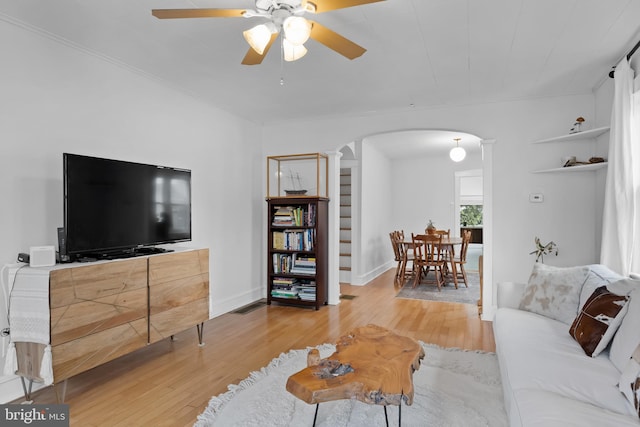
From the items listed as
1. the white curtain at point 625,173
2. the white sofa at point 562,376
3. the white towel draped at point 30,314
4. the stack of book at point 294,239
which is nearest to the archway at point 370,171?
the stack of book at point 294,239

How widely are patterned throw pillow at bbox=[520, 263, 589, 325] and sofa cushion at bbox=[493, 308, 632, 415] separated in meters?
0.14

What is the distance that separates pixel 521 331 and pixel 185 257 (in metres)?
2.62

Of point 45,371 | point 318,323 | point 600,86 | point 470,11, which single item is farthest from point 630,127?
point 45,371

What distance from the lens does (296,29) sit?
73.3 inches

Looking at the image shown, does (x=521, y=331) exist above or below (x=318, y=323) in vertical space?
above

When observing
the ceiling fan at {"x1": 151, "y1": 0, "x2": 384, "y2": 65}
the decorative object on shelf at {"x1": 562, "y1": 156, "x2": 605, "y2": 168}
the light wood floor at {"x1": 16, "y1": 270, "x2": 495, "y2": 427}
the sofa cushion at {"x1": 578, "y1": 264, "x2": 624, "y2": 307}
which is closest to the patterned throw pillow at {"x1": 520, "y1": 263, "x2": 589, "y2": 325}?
the sofa cushion at {"x1": 578, "y1": 264, "x2": 624, "y2": 307}

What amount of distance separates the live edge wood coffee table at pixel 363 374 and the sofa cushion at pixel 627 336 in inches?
37.7

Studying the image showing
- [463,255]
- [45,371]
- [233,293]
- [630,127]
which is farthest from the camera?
[463,255]

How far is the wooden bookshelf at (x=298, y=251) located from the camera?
458cm

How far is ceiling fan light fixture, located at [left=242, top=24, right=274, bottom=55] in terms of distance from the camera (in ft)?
6.56

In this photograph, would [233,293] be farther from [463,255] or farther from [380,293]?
[463,255]

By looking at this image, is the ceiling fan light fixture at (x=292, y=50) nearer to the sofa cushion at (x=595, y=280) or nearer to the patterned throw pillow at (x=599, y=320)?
the patterned throw pillow at (x=599, y=320)

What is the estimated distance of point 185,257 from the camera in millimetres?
3088

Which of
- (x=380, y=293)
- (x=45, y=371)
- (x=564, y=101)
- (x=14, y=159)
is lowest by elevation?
(x=380, y=293)
